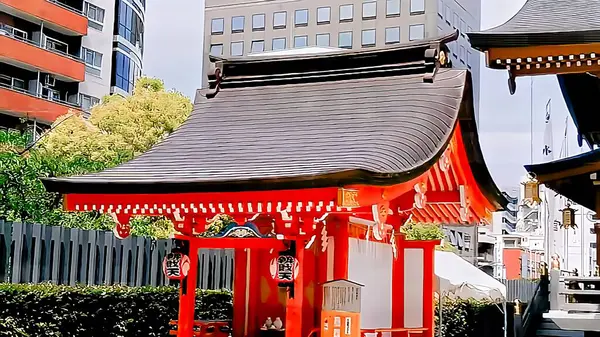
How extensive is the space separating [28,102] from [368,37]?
2536cm

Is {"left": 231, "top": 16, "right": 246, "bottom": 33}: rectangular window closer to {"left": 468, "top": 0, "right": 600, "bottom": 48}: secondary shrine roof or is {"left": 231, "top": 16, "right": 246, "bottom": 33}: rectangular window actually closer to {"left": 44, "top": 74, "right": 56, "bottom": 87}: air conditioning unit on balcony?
{"left": 44, "top": 74, "right": 56, "bottom": 87}: air conditioning unit on balcony

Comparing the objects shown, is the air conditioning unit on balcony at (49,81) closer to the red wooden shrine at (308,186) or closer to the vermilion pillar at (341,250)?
the red wooden shrine at (308,186)

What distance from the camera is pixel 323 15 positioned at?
5594 cm

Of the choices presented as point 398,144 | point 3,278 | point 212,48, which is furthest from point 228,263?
point 212,48

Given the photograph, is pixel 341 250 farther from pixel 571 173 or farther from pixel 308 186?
pixel 571 173

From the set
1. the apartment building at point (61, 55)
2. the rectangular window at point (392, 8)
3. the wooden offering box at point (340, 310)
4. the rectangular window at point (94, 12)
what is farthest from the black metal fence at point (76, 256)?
the rectangular window at point (392, 8)

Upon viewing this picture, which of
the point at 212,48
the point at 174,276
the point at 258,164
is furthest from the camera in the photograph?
the point at 212,48

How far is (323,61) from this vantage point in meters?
12.7

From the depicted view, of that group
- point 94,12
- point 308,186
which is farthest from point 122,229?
point 94,12

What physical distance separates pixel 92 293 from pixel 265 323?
380 cm

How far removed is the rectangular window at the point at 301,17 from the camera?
5616 centimetres

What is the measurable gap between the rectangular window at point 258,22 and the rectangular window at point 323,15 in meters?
4.04

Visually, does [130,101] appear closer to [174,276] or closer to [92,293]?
[92,293]

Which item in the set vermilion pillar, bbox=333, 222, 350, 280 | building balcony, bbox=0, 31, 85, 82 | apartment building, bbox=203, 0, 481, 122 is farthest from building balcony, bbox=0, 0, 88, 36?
vermilion pillar, bbox=333, 222, 350, 280
